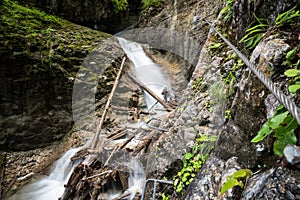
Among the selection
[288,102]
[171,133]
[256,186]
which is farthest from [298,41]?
[171,133]

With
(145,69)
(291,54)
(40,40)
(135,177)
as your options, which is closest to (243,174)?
(291,54)

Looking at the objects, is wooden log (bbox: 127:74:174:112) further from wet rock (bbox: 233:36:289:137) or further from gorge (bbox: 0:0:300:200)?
wet rock (bbox: 233:36:289:137)

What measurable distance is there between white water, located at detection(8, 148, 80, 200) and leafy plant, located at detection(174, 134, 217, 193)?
11.4 ft

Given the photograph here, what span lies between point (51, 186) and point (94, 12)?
8589 millimetres

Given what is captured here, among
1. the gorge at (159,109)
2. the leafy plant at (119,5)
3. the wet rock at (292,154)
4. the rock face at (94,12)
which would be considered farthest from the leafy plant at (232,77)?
the leafy plant at (119,5)

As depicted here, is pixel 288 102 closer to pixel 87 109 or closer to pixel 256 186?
pixel 256 186

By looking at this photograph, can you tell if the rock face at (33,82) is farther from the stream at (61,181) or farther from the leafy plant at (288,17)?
the leafy plant at (288,17)

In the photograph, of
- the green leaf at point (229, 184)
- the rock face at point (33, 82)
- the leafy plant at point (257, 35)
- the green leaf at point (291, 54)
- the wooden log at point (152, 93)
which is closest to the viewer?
the green leaf at point (229, 184)

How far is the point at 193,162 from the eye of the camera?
231cm

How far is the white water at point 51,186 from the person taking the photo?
4555mm

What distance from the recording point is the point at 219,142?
1.92 metres

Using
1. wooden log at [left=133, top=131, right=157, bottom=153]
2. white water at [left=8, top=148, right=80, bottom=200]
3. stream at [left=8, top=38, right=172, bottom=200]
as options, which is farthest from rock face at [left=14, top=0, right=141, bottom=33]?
wooden log at [left=133, top=131, right=157, bottom=153]

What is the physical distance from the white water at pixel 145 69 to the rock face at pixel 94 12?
1.87 meters

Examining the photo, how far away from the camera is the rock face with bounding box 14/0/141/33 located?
334 inches
